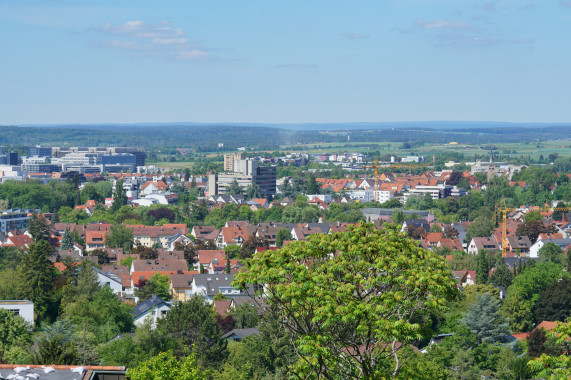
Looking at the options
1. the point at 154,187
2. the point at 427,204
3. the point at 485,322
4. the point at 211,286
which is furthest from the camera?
the point at 154,187

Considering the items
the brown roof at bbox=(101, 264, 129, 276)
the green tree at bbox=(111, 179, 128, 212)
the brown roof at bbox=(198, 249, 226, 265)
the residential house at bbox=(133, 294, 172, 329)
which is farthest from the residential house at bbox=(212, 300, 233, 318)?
the green tree at bbox=(111, 179, 128, 212)

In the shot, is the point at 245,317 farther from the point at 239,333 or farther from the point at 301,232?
the point at 301,232

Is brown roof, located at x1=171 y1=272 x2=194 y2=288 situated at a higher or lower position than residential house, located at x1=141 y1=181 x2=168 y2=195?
higher

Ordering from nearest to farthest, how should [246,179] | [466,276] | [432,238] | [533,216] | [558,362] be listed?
1. [558,362]
2. [466,276]
3. [432,238]
4. [533,216]
5. [246,179]

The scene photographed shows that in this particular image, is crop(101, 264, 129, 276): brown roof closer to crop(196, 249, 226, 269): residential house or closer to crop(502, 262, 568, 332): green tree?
crop(196, 249, 226, 269): residential house

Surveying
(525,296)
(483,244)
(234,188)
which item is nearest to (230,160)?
(234,188)

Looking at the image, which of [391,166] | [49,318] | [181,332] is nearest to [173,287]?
[49,318]

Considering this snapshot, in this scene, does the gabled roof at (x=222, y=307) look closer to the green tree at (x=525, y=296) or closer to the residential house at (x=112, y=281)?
the residential house at (x=112, y=281)

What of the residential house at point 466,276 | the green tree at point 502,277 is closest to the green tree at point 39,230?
the residential house at point 466,276
